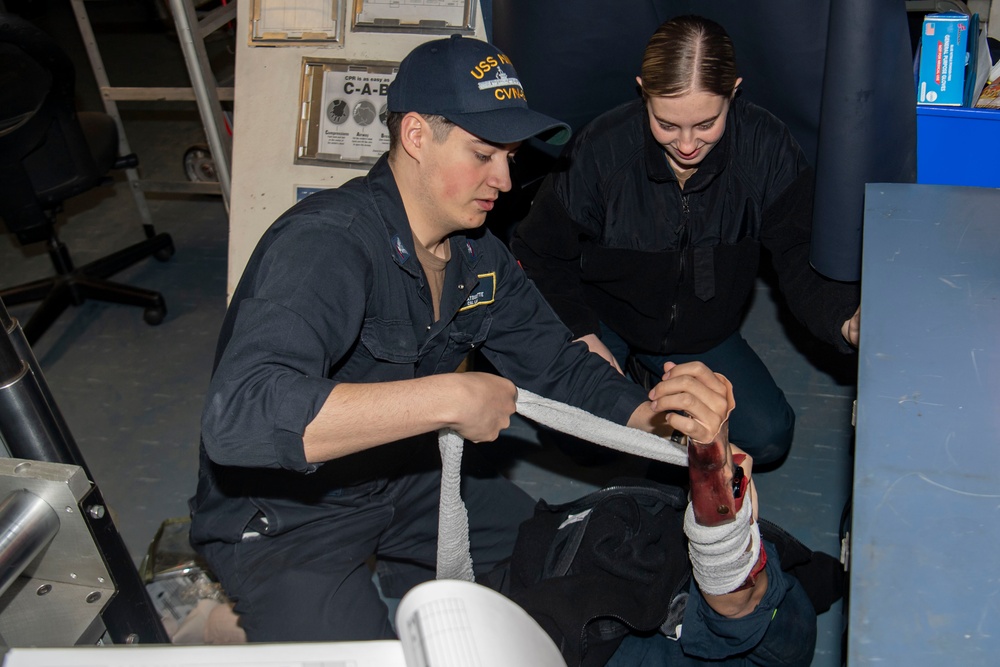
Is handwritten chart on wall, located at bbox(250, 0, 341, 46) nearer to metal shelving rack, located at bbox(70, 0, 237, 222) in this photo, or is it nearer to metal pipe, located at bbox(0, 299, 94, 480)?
metal shelving rack, located at bbox(70, 0, 237, 222)

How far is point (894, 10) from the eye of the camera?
71.1 inches

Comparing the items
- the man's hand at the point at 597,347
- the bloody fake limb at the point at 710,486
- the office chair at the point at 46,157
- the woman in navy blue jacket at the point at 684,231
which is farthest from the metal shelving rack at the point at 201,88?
the bloody fake limb at the point at 710,486

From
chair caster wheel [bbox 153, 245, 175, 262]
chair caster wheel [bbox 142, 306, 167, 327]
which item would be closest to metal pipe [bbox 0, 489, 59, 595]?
chair caster wheel [bbox 142, 306, 167, 327]

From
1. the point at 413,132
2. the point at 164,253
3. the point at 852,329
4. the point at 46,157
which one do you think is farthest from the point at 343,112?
the point at 852,329

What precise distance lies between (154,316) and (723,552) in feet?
8.97

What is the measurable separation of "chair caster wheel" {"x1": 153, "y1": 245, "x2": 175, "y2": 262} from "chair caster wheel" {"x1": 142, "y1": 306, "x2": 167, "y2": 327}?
1.54 feet

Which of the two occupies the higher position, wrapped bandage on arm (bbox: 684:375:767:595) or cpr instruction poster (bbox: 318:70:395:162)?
cpr instruction poster (bbox: 318:70:395:162)

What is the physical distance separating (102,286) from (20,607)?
2.72 m

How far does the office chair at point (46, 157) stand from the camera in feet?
9.62

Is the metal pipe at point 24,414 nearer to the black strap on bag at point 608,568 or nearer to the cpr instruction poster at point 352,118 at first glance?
the black strap on bag at point 608,568

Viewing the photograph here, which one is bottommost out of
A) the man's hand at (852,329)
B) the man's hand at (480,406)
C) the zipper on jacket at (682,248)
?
the man's hand at (852,329)

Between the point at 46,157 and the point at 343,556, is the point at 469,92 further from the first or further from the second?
the point at 46,157

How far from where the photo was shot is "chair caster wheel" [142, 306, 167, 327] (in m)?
3.48

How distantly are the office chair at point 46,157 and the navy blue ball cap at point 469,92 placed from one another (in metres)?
1.88
